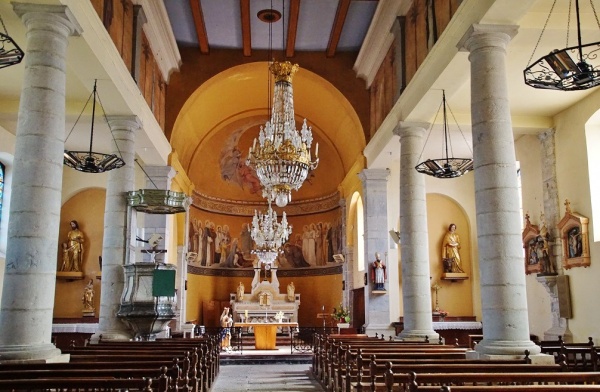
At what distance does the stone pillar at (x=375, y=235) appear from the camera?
16656mm

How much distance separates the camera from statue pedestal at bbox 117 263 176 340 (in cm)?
1102

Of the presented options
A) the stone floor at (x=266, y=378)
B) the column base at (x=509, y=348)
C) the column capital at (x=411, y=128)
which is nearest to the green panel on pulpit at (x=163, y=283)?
the stone floor at (x=266, y=378)

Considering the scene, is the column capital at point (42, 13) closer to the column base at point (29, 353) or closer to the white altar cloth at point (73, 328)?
the column base at point (29, 353)

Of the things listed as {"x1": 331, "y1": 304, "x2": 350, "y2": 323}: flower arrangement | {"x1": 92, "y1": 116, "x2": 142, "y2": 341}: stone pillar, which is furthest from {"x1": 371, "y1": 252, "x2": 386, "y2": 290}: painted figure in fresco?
{"x1": 92, "y1": 116, "x2": 142, "y2": 341}: stone pillar

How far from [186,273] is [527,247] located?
435 inches

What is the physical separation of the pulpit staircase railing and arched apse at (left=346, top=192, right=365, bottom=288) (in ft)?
6.09

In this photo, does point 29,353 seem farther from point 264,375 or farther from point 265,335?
point 265,335

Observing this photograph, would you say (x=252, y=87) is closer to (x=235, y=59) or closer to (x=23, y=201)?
(x=235, y=59)

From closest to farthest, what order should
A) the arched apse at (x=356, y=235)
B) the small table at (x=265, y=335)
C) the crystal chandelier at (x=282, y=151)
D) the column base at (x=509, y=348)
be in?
the column base at (x=509, y=348) < the crystal chandelier at (x=282, y=151) < the small table at (x=265, y=335) < the arched apse at (x=356, y=235)

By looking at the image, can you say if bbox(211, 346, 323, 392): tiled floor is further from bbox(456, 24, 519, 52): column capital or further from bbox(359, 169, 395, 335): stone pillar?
bbox(456, 24, 519, 52): column capital

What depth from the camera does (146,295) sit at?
11.1 metres

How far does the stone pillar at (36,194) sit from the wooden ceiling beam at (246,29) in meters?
6.89

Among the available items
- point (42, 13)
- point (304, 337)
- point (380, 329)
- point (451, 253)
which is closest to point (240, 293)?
point (304, 337)

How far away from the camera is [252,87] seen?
20188mm
